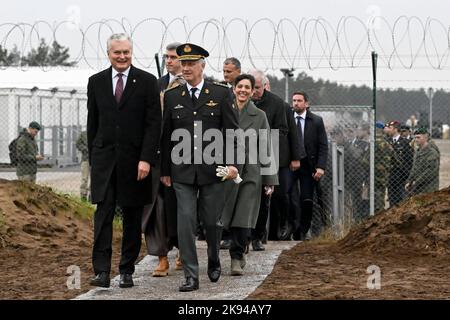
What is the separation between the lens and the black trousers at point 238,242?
9.94m

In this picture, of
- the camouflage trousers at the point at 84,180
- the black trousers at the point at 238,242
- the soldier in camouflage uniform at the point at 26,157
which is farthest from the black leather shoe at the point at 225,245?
the camouflage trousers at the point at 84,180

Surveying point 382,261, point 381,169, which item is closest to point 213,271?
point 382,261

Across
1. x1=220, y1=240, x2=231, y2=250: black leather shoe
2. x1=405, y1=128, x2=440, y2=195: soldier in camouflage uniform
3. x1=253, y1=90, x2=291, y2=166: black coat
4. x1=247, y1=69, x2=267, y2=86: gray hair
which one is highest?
x1=247, y1=69, x2=267, y2=86: gray hair

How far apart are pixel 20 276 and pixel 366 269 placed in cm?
314

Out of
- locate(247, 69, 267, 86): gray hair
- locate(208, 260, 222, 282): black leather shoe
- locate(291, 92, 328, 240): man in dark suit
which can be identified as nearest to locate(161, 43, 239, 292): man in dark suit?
locate(208, 260, 222, 282): black leather shoe

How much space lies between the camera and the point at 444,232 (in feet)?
35.4

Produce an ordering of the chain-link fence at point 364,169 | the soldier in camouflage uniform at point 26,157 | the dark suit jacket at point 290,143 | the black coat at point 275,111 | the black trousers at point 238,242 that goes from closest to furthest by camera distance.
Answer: the black trousers at point 238,242
the black coat at point 275,111
the dark suit jacket at point 290,143
the chain-link fence at point 364,169
the soldier in camouflage uniform at point 26,157

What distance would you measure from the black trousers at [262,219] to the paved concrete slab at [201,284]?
0.49 m

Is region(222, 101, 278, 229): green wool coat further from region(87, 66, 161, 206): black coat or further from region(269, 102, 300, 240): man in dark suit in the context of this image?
region(269, 102, 300, 240): man in dark suit

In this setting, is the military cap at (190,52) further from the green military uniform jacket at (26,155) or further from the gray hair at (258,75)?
the green military uniform jacket at (26,155)

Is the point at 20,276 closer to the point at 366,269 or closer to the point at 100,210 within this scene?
the point at 100,210

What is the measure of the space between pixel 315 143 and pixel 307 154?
0.59 ft

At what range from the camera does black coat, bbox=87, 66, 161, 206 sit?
8.73 metres

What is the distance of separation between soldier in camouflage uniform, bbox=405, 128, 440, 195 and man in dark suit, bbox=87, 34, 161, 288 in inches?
294
